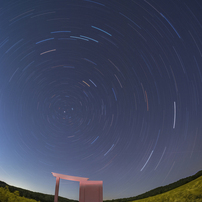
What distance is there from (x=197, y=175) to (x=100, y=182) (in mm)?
18221

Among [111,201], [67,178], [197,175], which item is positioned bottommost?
[111,201]

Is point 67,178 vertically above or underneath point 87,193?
above

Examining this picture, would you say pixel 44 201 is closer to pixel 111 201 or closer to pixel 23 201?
pixel 23 201

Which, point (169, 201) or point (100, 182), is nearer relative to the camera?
point (100, 182)

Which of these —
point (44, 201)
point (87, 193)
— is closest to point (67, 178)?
point (87, 193)

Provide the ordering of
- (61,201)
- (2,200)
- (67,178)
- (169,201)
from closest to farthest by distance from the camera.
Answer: (2,200) < (67,178) < (169,201) < (61,201)

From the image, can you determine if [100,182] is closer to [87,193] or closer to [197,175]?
[87,193]

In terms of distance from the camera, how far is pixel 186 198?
10867mm

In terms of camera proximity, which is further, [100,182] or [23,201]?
[23,201]

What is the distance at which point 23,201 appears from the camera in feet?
34.6

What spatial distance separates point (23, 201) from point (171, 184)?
1931cm

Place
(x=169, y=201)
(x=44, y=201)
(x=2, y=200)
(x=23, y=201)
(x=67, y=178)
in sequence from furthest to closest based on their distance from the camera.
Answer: (x=44, y=201) < (x=169, y=201) < (x=23, y=201) < (x=67, y=178) < (x=2, y=200)

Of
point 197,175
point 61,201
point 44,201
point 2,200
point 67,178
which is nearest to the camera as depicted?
point 2,200

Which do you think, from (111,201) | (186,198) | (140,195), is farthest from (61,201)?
(186,198)
